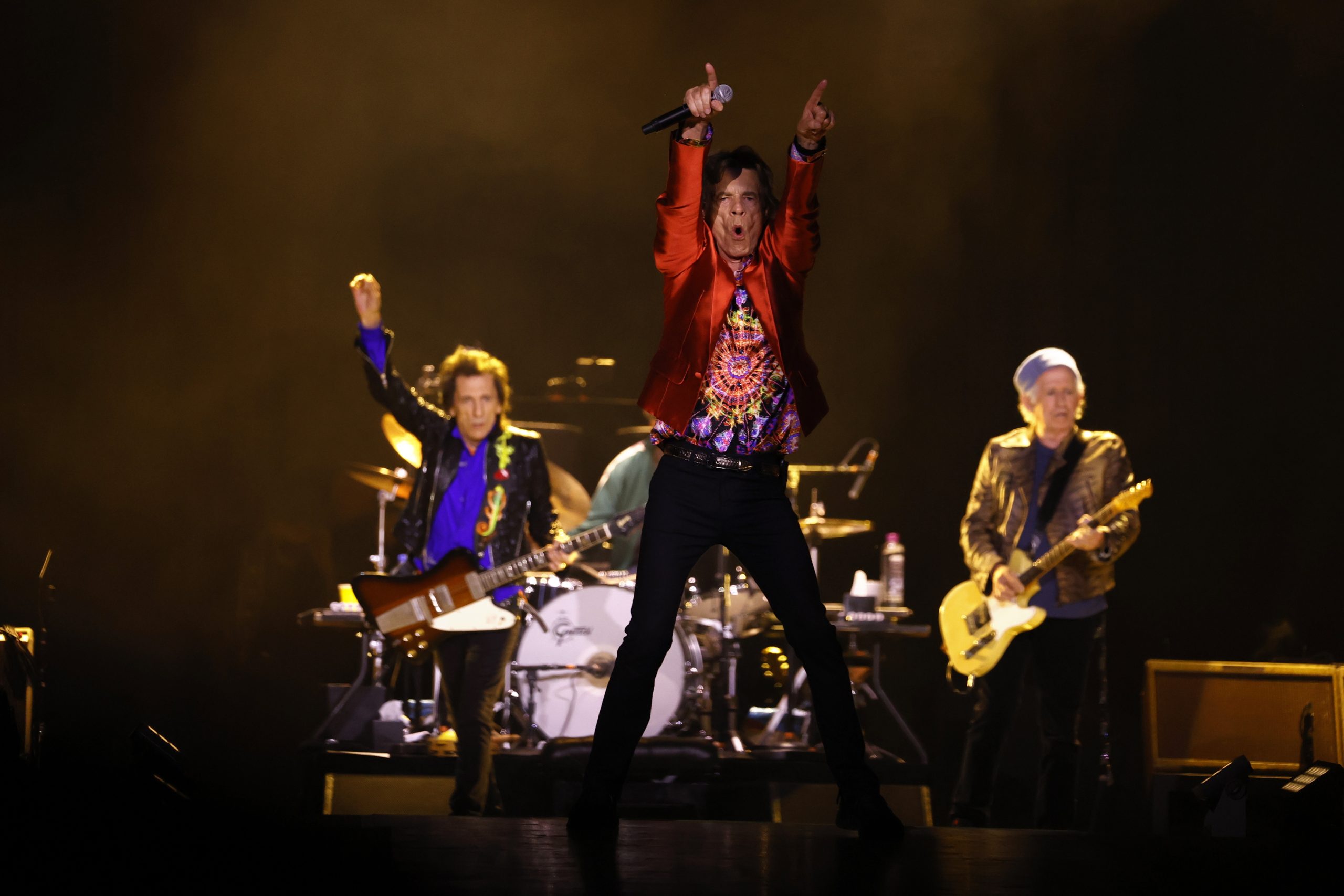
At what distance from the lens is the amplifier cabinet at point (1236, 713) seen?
16.1 feet

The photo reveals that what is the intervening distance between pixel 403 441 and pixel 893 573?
114 inches

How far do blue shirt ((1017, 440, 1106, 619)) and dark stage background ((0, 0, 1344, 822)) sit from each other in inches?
53.2

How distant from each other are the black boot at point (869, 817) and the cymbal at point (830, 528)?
3411 mm

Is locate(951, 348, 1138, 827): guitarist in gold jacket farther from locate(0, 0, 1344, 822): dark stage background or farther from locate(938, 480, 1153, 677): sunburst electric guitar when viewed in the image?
locate(0, 0, 1344, 822): dark stage background

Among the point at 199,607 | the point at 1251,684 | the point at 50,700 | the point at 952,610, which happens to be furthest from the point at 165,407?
the point at 1251,684

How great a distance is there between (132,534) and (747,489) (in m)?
4.73

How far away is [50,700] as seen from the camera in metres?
5.79

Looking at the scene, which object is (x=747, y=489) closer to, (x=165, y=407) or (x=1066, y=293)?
(x=1066, y=293)

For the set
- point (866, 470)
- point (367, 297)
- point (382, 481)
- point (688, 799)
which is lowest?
point (688, 799)

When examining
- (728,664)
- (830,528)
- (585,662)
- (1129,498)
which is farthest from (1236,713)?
(585,662)

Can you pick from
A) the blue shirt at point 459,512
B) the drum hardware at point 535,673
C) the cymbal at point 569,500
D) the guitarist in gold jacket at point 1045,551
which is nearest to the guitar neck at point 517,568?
the blue shirt at point 459,512

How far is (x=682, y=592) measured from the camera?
272cm

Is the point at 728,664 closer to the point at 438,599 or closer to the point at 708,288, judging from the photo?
the point at 438,599

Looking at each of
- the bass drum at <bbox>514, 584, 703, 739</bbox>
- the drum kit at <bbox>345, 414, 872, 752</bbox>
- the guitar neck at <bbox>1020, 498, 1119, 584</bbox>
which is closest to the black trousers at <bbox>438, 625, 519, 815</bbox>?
the drum kit at <bbox>345, 414, 872, 752</bbox>
